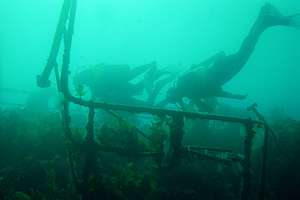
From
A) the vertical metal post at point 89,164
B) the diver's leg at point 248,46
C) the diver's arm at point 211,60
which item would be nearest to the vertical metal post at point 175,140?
the vertical metal post at point 89,164

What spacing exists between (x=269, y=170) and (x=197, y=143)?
2.88 metres

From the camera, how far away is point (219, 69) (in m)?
12.0

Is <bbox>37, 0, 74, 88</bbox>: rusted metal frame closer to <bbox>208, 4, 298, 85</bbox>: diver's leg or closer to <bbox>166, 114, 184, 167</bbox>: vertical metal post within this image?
<bbox>166, 114, 184, 167</bbox>: vertical metal post

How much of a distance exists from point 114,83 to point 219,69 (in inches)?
170

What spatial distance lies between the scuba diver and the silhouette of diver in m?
1.44

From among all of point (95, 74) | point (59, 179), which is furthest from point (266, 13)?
point (59, 179)

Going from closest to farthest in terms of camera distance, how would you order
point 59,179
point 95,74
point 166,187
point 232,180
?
point 166,187 → point 59,179 → point 232,180 → point 95,74

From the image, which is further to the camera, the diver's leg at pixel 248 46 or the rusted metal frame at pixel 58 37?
the diver's leg at pixel 248 46

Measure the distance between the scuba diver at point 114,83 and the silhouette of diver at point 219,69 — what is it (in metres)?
1.44

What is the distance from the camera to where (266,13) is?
1162 cm

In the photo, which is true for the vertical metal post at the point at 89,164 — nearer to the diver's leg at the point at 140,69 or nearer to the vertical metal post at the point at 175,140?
the vertical metal post at the point at 175,140

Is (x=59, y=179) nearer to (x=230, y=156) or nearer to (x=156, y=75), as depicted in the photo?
(x=230, y=156)

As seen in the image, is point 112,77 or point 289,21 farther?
point 112,77

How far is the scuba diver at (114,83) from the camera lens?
44.6 feet
